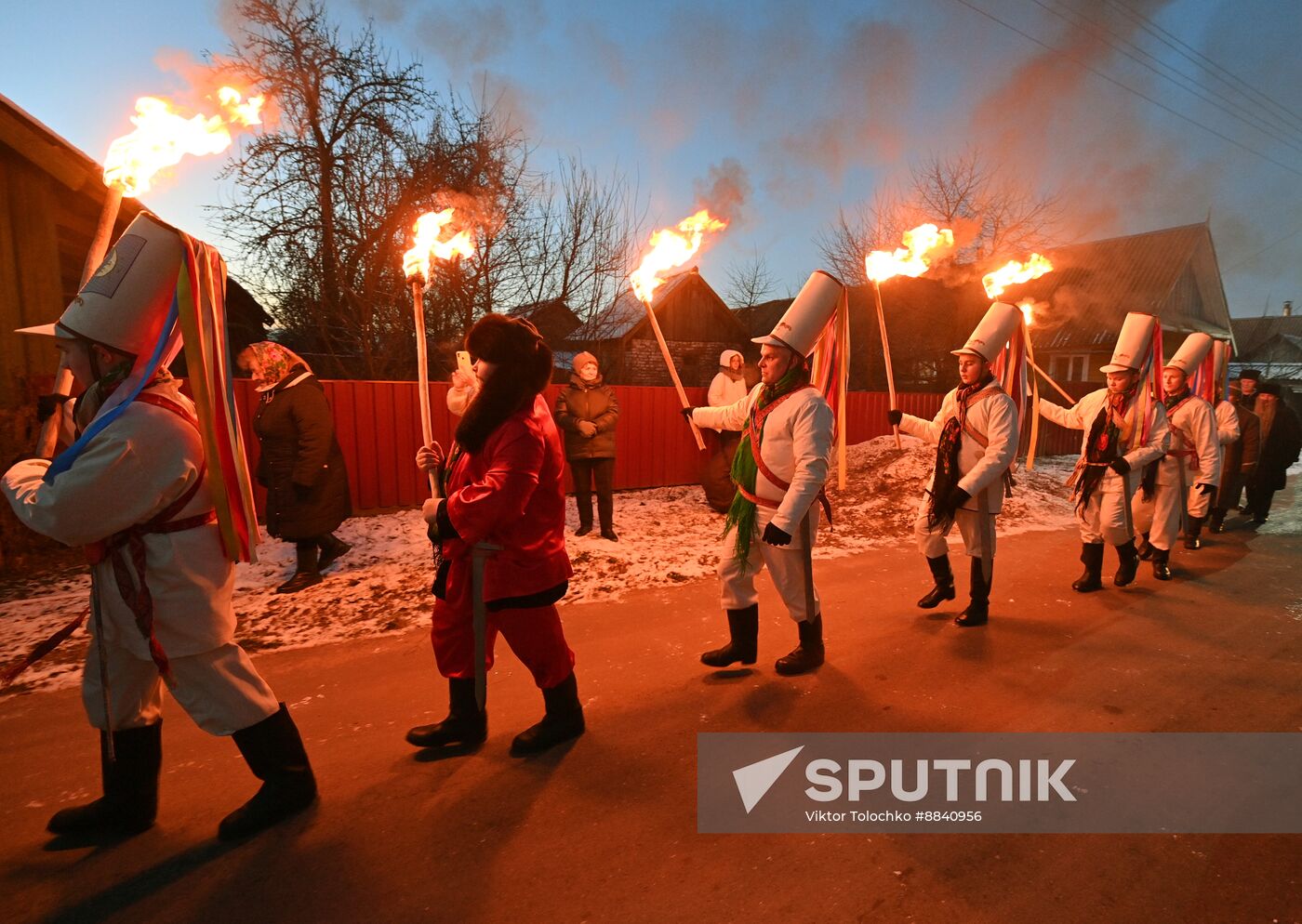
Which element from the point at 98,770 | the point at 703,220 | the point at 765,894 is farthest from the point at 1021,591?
the point at 98,770

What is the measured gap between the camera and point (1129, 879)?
7.27ft

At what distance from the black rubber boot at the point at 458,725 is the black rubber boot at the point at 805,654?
1.74 m

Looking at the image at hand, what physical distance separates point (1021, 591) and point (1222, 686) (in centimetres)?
188

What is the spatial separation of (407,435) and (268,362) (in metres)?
3.19

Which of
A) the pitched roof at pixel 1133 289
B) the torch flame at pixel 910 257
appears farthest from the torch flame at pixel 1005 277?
the pitched roof at pixel 1133 289

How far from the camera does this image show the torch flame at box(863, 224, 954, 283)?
17.5 ft

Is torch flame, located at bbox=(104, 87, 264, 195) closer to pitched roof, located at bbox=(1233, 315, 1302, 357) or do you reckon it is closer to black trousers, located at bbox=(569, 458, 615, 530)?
black trousers, located at bbox=(569, 458, 615, 530)

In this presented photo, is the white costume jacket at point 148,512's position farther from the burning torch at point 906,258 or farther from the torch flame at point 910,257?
the torch flame at point 910,257

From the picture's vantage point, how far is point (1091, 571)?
5691 mm

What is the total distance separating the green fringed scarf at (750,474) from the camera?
377 cm

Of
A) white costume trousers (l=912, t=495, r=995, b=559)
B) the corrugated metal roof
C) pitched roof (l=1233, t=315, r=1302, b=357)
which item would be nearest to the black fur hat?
white costume trousers (l=912, t=495, r=995, b=559)

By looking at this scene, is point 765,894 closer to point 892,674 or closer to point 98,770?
point 892,674

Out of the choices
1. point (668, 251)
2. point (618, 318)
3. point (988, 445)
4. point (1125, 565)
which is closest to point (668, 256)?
point (668, 251)

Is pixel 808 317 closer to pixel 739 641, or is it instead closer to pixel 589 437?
pixel 739 641
